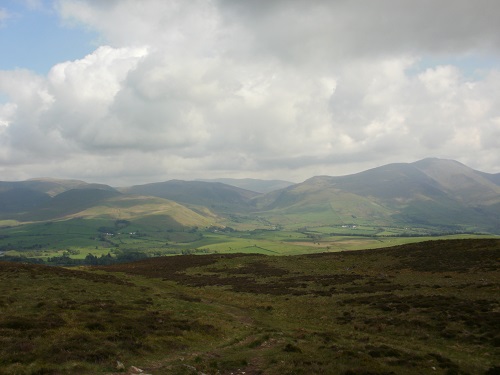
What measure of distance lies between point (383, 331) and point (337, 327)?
A: 4982 millimetres

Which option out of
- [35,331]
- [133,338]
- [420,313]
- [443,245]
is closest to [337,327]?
[420,313]

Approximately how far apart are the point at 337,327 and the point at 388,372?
15305mm

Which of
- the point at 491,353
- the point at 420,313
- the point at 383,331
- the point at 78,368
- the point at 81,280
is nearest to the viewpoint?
the point at 78,368

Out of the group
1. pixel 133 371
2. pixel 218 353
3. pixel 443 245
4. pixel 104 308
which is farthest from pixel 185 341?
pixel 443 245

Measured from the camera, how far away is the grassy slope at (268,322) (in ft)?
74.0

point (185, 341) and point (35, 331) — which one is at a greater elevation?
→ point (35, 331)

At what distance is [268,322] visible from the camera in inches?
1528

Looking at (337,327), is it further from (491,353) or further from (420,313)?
(491,353)

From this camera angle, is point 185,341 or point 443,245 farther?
point 443,245

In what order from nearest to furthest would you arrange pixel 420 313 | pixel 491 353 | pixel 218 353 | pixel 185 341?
pixel 491 353
pixel 218 353
pixel 185 341
pixel 420 313

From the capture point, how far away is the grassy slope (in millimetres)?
22562

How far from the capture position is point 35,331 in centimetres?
2600

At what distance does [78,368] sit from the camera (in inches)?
797

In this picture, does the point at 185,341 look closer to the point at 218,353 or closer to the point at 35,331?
the point at 218,353
